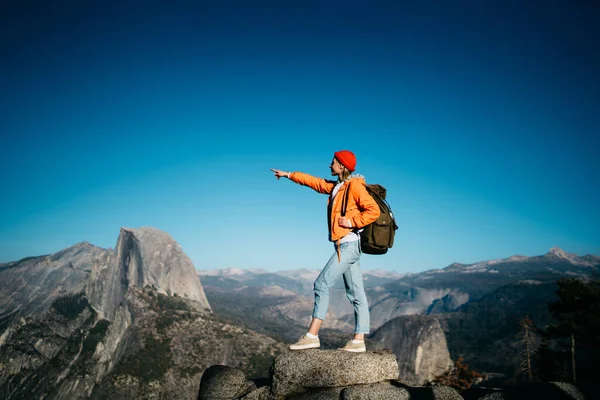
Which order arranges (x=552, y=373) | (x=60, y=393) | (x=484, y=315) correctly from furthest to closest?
(x=484, y=315)
(x=60, y=393)
(x=552, y=373)

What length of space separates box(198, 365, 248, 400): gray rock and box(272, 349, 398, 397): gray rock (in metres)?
2.16

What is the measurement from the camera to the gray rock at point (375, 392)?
6176mm

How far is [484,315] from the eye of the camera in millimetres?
189750

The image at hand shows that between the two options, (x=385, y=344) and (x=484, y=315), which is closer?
(x=385, y=344)

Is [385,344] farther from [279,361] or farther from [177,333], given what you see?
[279,361]

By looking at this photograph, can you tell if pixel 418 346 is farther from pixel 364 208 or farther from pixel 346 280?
pixel 364 208

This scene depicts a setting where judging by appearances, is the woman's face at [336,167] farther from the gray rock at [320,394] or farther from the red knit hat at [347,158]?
the gray rock at [320,394]

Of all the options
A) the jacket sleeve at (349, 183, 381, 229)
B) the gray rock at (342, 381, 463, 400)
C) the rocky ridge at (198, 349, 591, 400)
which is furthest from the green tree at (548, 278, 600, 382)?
the jacket sleeve at (349, 183, 381, 229)

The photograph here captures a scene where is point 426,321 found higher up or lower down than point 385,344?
higher up

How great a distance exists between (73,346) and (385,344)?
14640cm

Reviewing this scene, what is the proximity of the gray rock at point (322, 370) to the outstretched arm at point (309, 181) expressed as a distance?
10.7 ft

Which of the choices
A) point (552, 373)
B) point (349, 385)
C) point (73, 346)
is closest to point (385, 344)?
point (552, 373)

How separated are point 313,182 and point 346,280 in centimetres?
219

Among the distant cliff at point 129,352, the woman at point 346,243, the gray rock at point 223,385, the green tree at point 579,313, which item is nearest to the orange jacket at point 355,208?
the woman at point 346,243
